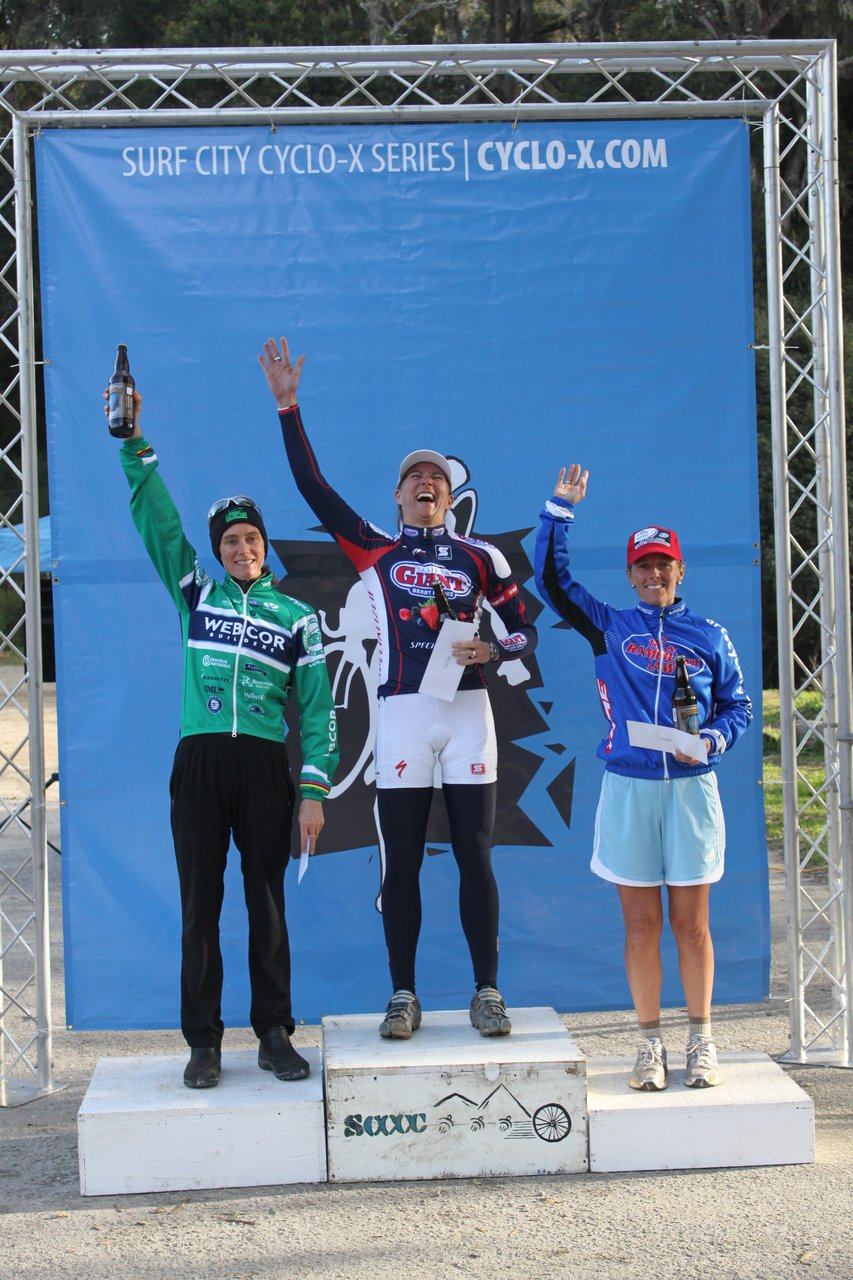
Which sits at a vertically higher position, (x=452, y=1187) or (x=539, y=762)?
(x=539, y=762)

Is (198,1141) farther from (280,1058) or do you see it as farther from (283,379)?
(283,379)

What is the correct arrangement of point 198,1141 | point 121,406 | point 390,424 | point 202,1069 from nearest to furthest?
point 198,1141 < point 202,1069 < point 121,406 < point 390,424

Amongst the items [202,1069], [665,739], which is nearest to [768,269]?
[665,739]

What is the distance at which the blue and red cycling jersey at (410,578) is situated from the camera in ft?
13.7

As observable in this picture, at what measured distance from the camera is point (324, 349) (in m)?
4.86

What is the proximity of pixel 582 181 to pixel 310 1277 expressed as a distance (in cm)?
364

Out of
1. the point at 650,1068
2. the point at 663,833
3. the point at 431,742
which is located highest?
the point at 431,742

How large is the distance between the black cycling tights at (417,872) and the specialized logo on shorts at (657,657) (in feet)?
1.93

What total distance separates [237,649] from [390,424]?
1.27m

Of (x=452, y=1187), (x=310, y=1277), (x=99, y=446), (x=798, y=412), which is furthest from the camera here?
(x=798, y=412)

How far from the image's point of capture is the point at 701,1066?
3.92 metres

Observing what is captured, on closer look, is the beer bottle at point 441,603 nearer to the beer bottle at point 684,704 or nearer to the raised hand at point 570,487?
the raised hand at point 570,487

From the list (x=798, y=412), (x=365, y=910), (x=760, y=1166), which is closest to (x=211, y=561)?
(x=365, y=910)

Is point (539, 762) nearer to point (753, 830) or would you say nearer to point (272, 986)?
point (753, 830)
